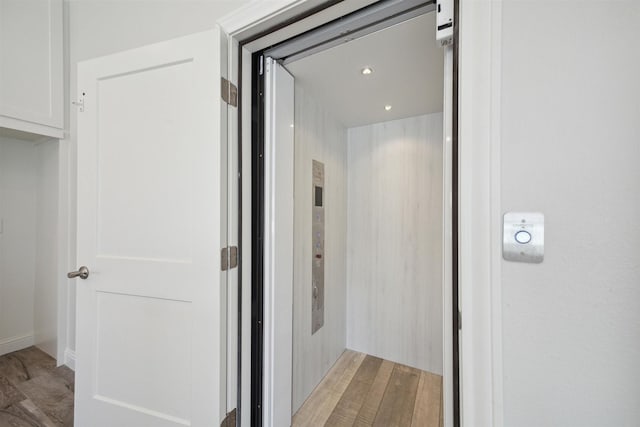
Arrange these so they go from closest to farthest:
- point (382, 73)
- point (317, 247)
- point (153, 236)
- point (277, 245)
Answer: point (153, 236)
point (277, 245)
point (382, 73)
point (317, 247)

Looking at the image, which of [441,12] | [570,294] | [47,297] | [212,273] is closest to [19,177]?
[47,297]

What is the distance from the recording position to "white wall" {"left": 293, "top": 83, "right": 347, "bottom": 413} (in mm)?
1672

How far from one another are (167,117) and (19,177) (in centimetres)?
228

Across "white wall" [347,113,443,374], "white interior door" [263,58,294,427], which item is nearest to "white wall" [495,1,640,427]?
"white interior door" [263,58,294,427]

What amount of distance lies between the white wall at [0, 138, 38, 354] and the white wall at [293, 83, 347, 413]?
2.63 meters

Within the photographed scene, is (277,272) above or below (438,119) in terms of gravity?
below

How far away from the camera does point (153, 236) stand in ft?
3.92

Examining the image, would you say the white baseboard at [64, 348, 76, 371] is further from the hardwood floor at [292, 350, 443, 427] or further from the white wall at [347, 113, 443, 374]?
the white wall at [347, 113, 443, 374]

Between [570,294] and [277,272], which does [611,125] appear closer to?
[570,294]

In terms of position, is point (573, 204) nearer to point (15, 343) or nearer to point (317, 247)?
point (317, 247)

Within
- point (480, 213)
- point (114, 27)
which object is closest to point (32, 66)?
point (114, 27)

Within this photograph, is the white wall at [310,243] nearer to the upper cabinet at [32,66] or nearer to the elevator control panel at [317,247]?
the elevator control panel at [317,247]

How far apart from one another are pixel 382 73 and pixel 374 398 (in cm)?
223

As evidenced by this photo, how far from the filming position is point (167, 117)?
3.86 ft
